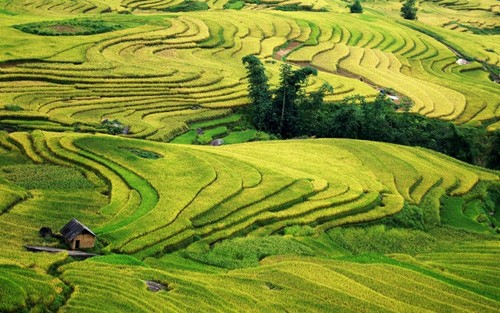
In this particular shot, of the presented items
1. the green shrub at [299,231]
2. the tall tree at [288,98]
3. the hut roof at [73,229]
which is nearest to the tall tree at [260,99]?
the tall tree at [288,98]

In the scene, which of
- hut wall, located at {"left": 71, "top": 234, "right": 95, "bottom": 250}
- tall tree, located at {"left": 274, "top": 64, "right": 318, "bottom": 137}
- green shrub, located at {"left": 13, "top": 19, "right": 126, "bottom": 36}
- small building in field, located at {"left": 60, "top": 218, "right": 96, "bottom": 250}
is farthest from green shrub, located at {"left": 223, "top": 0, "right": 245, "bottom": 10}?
hut wall, located at {"left": 71, "top": 234, "right": 95, "bottom": 250}

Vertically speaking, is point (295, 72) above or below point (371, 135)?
above

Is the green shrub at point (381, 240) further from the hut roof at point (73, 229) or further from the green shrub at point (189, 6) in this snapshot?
the green shrub at point (189, 6)

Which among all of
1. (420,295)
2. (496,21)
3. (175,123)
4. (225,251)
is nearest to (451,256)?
(420,295)

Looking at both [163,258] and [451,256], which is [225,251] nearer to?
[163,258]

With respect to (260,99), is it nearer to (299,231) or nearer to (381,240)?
(381,240)

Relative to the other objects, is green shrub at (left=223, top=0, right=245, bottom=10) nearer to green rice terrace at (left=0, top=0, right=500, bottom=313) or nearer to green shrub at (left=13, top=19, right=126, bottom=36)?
green rice terrace at (left=0, top=0, right=500, bottom=313)
